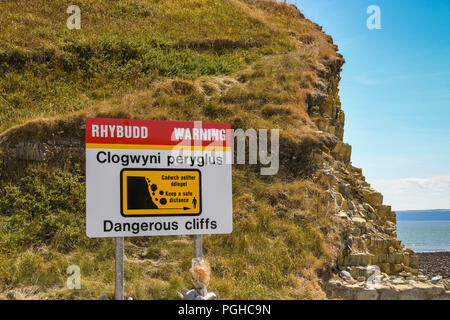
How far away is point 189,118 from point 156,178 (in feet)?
22.3

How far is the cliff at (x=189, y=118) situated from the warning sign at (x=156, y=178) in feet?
6.11

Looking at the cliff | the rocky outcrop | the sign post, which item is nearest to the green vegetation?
the cliff

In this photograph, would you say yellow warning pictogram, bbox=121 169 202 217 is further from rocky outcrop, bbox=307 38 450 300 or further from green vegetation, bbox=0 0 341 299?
rocky outcrop, bbox=307 38 450 300

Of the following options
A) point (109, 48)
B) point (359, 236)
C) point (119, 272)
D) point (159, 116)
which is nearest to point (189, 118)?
point (159, 116)

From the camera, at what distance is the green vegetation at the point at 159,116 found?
333 inches

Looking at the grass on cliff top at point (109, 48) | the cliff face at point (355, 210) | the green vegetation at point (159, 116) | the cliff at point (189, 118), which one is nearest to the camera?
the green vegetation at point (159, 116)

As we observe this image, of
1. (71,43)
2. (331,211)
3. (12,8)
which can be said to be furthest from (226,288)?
(12,8)

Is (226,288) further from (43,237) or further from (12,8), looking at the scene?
(12,8)

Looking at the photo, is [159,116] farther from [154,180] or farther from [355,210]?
[355,210]

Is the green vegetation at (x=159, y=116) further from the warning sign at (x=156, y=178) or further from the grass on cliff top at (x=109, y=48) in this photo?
the warning sign at (x=156, y=178)

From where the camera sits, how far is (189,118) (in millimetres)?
13109

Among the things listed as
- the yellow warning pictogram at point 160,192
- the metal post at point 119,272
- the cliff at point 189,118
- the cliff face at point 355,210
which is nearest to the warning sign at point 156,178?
the yellow warning pictogram at point 160,192
